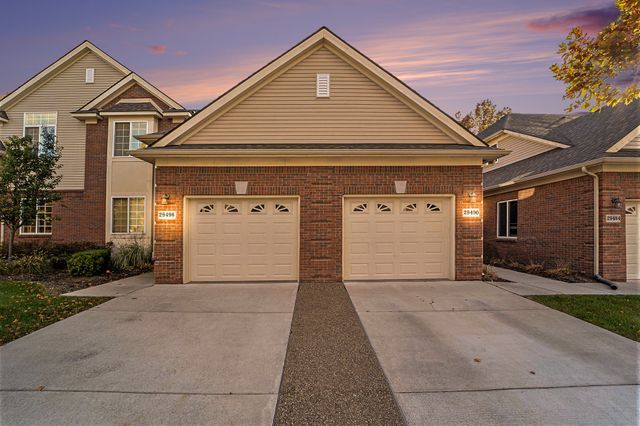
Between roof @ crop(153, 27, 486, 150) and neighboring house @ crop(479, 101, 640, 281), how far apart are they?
4.11 meters

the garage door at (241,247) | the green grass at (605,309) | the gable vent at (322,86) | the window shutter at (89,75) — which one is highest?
the window shutter at (89,75)

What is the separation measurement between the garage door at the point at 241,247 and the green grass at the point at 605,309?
6403 mm

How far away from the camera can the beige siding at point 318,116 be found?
9.24m

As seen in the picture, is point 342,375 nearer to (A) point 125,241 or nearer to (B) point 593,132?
(A) point 125,241

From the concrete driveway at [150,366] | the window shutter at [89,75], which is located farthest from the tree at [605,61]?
the window shutter at [89,75]

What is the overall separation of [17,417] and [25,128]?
58.1ft

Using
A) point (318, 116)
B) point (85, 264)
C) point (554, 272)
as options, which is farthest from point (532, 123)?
point (85, 264)

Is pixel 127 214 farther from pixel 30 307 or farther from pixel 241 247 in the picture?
pixel 241 247

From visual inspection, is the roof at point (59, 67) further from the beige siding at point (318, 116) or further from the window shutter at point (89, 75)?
the beige siding at point (318, 116)

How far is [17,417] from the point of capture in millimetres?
2982

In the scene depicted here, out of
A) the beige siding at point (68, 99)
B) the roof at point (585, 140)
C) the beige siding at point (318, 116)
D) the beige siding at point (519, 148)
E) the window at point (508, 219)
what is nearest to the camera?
the beige siding at point (318, 116)

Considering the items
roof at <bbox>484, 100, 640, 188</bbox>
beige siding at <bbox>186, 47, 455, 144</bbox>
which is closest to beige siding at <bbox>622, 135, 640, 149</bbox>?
roof at <bbox>484, 100, 640, 188</bbox>

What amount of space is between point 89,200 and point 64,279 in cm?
610

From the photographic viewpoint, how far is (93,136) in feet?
45.9
